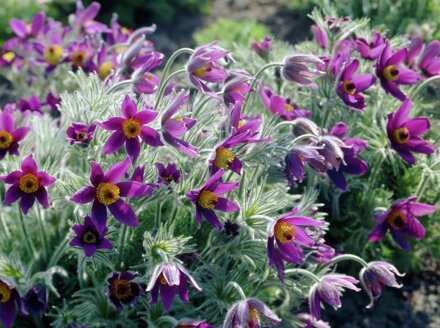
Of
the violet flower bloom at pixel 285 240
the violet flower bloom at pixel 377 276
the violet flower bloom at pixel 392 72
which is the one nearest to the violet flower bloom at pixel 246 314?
the violet flower bloom at pixel 285 240

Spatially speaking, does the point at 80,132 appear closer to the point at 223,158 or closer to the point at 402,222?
the point at 223,158

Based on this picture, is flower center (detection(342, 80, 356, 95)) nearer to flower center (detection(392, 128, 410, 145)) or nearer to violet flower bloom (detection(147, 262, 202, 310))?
flower center (detection(392, 128, 410, 145))

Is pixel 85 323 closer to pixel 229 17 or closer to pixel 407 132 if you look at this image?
pixel 407 132

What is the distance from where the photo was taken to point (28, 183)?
157 centimetres

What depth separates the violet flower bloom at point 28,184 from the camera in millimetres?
1571

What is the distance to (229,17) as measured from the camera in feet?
14.9

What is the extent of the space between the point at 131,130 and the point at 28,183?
0.34 metres

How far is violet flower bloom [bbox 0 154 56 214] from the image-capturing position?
5.16ft

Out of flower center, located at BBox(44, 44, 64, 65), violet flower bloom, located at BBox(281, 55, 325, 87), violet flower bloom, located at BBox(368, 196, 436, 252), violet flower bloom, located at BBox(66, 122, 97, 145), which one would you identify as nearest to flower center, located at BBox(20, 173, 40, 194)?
violet flower bloom, located at BBox(66, 122, 97, 145)

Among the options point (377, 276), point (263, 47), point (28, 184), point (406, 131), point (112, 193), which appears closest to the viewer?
point (112, 193)

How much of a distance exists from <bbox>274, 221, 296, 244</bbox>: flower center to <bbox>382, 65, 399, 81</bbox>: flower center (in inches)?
27.1

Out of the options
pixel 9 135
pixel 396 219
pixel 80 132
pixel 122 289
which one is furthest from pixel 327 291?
pixel 9 135

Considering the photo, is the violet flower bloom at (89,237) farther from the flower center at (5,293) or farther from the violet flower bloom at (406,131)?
the violet flower bloom at (406,131)

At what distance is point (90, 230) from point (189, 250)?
0.89ft
